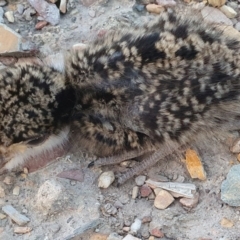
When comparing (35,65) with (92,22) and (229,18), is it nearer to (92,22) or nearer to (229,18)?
(92,22)

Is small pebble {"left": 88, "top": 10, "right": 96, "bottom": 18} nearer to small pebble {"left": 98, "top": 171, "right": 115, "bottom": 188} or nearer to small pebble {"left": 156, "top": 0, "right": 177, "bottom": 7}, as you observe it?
small pebble {"left": 156, "top": 0, "right": 177, "bottom": 7}

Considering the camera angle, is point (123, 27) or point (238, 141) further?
point (123, 27)

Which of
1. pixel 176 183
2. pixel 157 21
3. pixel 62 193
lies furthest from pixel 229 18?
pixel 62 193

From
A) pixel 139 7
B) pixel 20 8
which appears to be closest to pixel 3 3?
pixel 20 8

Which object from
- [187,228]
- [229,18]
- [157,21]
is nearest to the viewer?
[187,228]

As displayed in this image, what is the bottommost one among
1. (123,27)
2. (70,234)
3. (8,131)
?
(70,234)

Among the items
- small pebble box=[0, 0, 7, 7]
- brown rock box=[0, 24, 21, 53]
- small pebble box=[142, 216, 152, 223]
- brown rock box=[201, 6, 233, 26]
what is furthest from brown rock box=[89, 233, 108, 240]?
small pebble box=[0, 0, 7, 7]

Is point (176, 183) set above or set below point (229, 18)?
below
